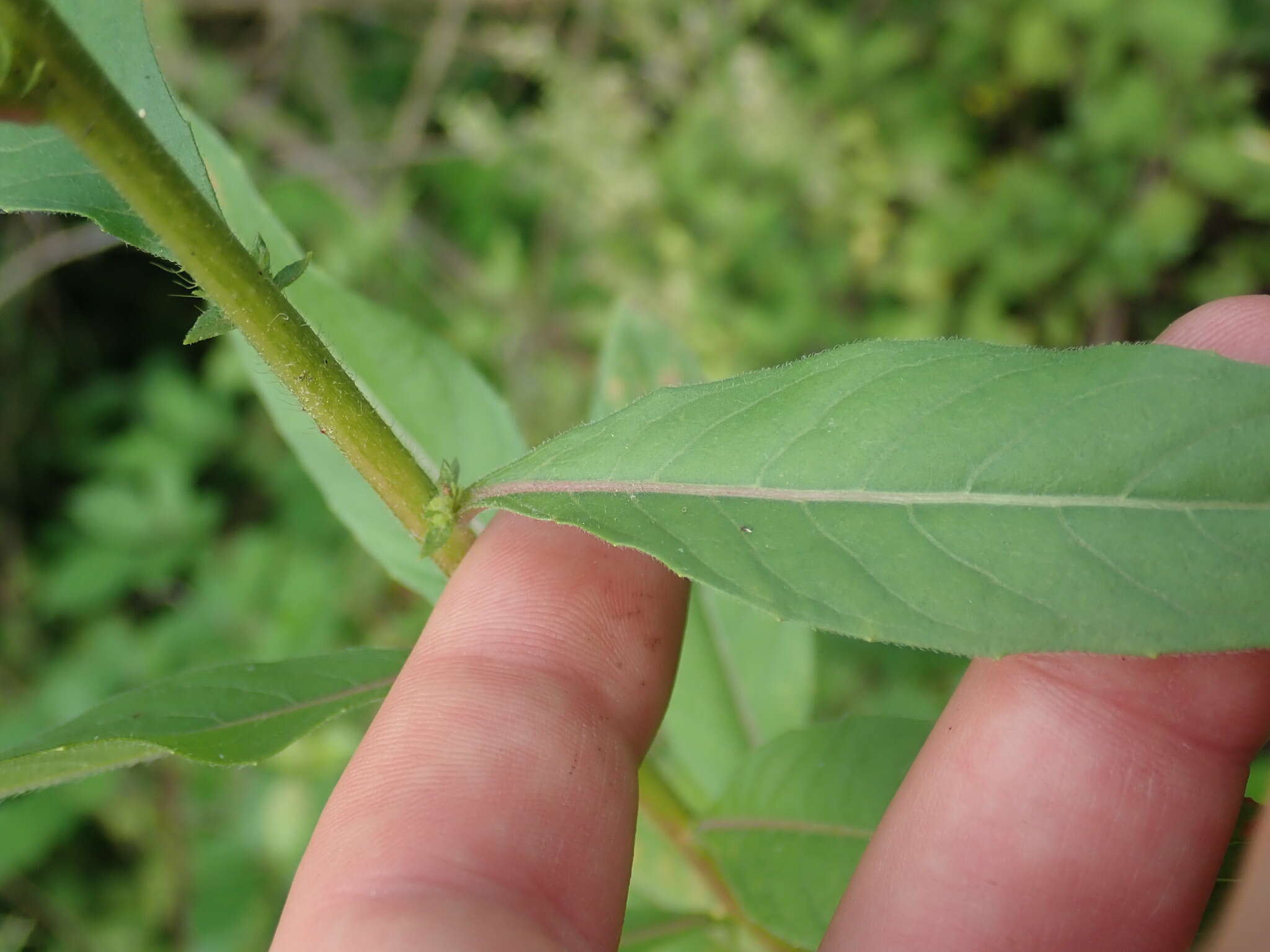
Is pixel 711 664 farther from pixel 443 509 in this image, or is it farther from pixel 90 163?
pixel 90 163

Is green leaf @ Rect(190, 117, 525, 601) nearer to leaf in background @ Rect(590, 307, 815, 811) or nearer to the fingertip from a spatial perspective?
leaf in background @ Rect(590, 307, 815, 811)

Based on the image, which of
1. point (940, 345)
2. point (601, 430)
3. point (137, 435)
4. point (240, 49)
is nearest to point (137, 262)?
point (137, 435)

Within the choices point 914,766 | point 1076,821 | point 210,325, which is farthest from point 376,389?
point 1076,821

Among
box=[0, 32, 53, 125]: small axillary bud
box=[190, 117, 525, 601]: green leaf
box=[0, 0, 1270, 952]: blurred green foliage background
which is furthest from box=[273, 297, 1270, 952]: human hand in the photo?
box=[0, 0, 1270, 952]: blurred green foliage background

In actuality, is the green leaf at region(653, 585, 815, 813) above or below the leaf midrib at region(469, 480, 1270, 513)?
below

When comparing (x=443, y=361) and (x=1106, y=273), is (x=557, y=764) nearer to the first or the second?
(x=443, y=361)

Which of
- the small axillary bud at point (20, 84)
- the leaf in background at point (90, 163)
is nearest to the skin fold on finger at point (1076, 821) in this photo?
the leaf in background at point (90, 163)
